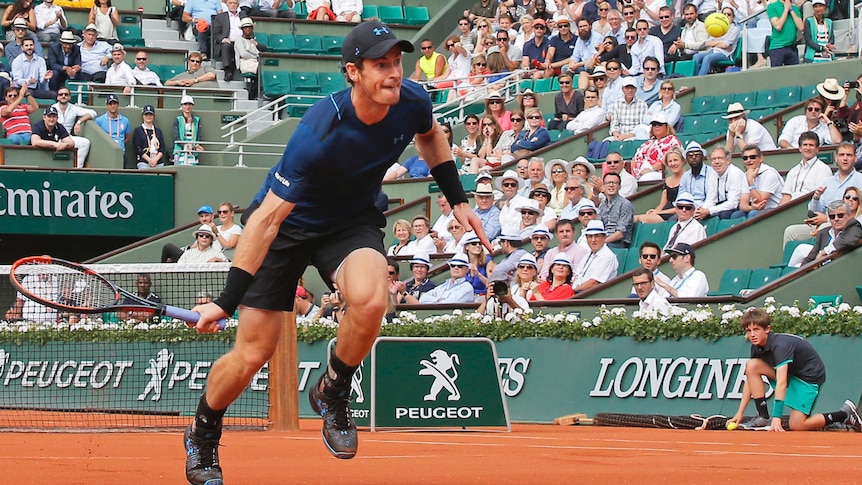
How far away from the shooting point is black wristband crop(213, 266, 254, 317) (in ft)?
19.7

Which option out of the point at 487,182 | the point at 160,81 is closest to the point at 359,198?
the point at 487,182

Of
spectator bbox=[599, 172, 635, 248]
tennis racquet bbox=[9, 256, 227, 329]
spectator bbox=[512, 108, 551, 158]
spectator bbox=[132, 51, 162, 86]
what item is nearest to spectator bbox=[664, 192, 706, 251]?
spectator bbox=[599, 172, 635, 248]

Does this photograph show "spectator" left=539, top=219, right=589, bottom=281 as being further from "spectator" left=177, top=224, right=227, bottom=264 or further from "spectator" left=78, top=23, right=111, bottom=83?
"spectator" left=78, top=23, right=111, bottom=83

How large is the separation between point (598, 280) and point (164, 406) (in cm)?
505

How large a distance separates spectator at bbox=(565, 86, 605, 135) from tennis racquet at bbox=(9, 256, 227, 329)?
1197cm

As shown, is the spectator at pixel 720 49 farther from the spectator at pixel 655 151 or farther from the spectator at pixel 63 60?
the spectator at pixel 63 60

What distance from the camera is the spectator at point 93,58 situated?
79.8ft

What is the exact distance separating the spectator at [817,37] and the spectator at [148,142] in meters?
10.5

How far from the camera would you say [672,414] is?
13.5 metres

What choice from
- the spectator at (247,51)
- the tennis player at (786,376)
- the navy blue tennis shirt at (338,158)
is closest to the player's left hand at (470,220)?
the navy blue tennis shirt at (338,158)

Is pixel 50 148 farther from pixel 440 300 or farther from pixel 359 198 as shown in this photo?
pixel 359 198

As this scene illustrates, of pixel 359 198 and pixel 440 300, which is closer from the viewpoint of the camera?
pixel 359 198

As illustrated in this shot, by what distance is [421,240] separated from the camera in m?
17.8

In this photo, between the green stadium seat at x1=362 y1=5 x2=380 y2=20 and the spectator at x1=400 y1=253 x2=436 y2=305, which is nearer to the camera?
the spectator at x1=400 y1=253 x2=436 y2=305
